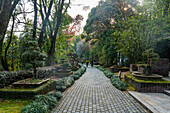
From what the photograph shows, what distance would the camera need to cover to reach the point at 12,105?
14.3 ft

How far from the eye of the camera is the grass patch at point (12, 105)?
400cm

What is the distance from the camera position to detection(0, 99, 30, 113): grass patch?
4.00 meters

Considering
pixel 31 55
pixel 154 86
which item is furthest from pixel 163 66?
pixel 31 55

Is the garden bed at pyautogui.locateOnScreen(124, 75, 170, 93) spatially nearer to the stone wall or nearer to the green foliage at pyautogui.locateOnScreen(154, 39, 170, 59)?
the stone wall

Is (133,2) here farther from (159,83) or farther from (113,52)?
(159,83)

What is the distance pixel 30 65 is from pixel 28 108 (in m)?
2.81

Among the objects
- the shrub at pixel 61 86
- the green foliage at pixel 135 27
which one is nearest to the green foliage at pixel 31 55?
the shrub at pixel 61 86

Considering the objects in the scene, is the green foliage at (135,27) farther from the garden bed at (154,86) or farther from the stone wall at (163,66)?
the garden bed at (154,86)

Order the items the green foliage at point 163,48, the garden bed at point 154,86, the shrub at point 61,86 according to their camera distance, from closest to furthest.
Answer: the garden bed at point 154,86 < the shrub at point 61,86 < the green foliage at point 163,48

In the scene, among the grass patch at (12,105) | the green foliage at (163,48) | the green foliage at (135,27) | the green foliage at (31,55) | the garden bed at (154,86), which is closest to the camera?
the grass patch at (12,105)

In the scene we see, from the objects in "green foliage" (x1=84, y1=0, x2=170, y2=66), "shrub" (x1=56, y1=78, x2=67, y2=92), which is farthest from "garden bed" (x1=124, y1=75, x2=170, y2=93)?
"shrub" (x1=56, y1=78, x2=67, y2=92)

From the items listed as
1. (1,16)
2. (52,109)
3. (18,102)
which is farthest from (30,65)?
(1,16)

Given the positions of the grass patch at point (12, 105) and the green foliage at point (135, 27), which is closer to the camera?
the grass patch at point (12, 105)

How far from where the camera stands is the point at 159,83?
6621mm
